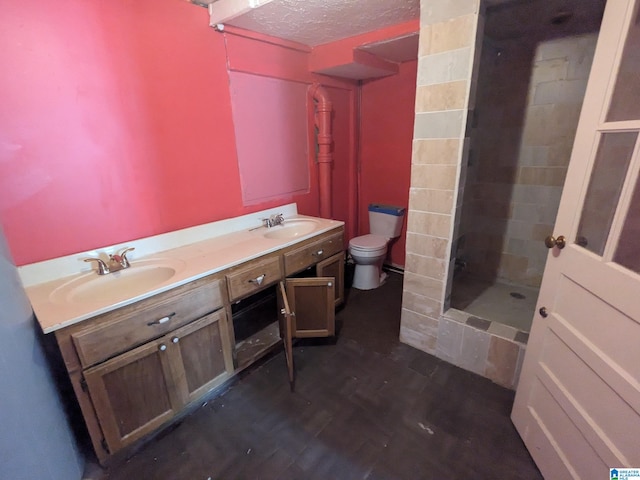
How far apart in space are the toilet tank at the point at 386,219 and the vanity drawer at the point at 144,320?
5.97 feet

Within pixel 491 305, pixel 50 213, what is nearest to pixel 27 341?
pixel 50 213

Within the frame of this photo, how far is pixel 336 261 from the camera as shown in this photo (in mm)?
2273

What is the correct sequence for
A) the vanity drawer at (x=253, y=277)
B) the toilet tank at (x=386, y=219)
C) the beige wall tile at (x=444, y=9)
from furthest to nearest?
1. the toilet tank at (x=386, y=219)
2. the vanity drawer at (x=253, y=277)
3. the beige wall tile at (x=444, y=9)

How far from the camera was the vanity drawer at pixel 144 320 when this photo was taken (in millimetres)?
1162

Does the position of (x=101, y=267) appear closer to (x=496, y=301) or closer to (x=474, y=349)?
(x=474, y=349)

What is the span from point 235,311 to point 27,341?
4.14ft

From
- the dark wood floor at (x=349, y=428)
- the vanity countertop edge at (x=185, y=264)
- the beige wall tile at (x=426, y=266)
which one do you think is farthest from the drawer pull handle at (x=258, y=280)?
the beige wall tile at (x=426, y=266)

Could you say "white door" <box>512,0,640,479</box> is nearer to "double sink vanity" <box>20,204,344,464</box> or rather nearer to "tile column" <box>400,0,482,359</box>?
"tile column" <box>400,0,482,359</box>

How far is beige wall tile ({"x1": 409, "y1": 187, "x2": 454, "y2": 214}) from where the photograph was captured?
5.49ft

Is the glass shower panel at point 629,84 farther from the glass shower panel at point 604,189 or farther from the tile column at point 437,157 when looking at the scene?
the tile column at point 437,157

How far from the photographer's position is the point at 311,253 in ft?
6.66

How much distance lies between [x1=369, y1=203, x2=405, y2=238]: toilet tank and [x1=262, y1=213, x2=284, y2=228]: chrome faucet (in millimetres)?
1054

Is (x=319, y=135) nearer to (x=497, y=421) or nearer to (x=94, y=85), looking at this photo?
(x=94, y=85)

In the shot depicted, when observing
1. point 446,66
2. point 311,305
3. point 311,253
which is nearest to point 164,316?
point 311,305
